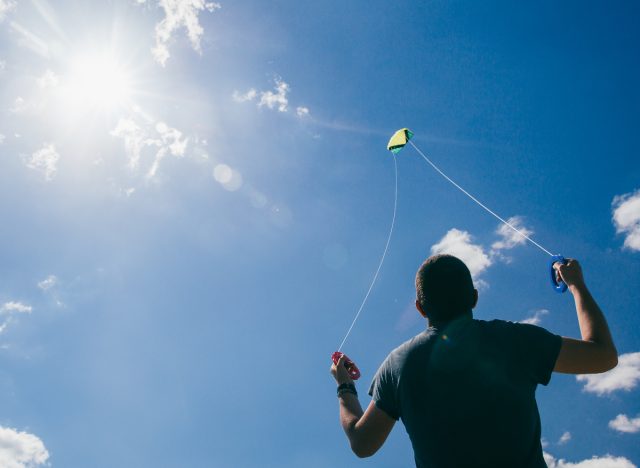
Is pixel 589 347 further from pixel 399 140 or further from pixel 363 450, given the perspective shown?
pixel 399 140

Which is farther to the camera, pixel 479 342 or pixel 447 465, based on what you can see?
pixel 479 342

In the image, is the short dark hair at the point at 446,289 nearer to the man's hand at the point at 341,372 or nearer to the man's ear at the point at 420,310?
the man's ear at the point at 420,310

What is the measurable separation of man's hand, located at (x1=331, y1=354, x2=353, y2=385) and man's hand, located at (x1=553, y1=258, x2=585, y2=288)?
168 centimetres

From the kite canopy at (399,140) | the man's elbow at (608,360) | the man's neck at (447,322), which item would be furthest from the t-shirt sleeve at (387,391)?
the kite canopy at (399,140)

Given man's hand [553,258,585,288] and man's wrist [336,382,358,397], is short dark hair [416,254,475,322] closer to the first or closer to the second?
man's hand [553,258,585,288]

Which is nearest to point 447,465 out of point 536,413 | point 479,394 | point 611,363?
point 479,394

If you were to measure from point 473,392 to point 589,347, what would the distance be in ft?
2.44

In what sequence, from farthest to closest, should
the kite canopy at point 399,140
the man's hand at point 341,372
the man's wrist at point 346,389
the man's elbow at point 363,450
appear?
the kite canopy at point 399,140
the man's hand at point 341,372
the man's wrist at point 346,389
the man's elbow at point 363,450

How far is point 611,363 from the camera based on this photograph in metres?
2.62

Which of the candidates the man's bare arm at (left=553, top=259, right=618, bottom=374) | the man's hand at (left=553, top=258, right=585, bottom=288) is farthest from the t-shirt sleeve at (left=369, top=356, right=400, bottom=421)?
A: the man's hand at (left=553, top=258, right=585, bottom=288)

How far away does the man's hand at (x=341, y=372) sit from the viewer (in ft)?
11.4

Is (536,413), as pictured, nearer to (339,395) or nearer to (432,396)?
(432,396)

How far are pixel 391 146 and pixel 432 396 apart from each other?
1021cm

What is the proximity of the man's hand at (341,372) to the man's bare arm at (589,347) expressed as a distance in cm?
147
